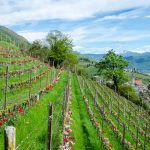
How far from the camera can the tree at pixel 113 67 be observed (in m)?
90.3

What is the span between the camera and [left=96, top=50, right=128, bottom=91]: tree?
9031 cm

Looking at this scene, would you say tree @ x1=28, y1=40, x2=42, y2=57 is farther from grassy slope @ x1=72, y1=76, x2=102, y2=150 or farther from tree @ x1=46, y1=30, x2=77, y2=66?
grassy slope @ x1=72, y1=76, x2=102, y2=150

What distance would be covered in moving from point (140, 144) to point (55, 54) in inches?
2851

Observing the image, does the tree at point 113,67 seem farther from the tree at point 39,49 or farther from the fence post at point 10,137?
the fence post at point 10,137

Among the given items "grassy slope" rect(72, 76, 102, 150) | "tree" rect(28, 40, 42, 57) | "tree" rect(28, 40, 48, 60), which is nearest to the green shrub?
"tree" rect(28, 40, 48, 60)

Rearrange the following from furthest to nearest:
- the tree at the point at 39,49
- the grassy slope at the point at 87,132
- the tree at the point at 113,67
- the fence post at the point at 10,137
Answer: the tree at the point at 39,49, the tree at the point at 113,67, the grassy slope at the point at 87,132, the fence post at the point at 10,137

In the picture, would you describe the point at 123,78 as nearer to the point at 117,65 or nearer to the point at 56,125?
the point at 117,65

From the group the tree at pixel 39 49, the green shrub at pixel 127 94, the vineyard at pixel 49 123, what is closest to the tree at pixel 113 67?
the green shrub at pixel 127 94

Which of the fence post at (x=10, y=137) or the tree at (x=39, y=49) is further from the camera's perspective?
the tree at (x=39, y=49)

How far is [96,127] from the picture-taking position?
28.4 m

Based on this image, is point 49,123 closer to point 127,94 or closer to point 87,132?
point 87,132

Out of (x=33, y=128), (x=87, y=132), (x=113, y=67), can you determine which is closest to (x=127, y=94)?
(x=113, y=67)

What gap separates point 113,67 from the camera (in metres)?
93.1

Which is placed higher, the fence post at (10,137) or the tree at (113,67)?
the fence post at (10,137)
